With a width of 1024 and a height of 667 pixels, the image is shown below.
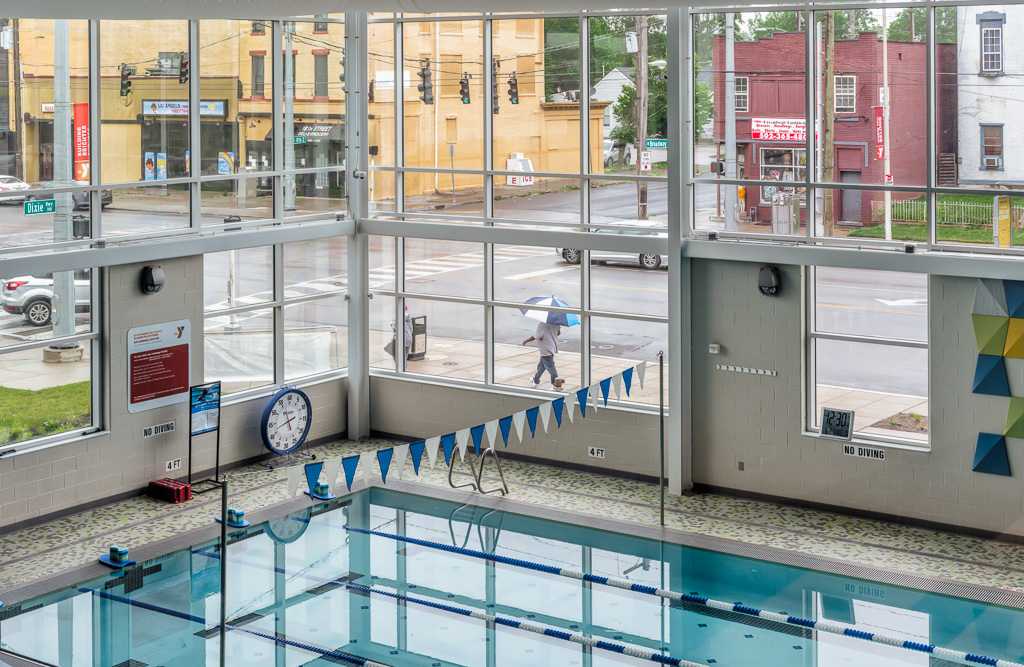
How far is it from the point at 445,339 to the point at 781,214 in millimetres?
4759

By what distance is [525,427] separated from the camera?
15164mm

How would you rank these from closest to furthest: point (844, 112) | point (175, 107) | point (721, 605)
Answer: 1. point (721, 605)
2. point (844, 112)
3. point (175, 107)

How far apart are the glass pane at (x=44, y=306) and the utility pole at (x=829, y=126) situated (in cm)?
795

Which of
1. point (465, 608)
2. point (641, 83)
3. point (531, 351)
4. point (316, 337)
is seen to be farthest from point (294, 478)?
point (641, 83)

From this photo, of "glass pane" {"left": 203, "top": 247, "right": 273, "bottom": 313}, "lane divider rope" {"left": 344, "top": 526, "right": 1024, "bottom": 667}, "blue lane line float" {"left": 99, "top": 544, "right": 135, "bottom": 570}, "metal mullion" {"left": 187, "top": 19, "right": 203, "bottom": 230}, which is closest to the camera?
"lane divider rope" {"left": 344, "top": 526, "right": 1024, "bottom": 667}

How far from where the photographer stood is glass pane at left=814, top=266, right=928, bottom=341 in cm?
1242

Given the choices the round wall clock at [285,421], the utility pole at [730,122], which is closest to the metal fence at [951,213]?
the utility pole at [730,122]

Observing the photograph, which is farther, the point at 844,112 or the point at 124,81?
the point at 124,81

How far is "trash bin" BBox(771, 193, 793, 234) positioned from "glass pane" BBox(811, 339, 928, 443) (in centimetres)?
129

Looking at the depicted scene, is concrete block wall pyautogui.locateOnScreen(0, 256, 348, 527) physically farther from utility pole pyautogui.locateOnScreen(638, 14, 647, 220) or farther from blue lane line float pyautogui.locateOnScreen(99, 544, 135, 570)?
utility pole pyautogui.locateOnScreen(638, 14, 647, 220)

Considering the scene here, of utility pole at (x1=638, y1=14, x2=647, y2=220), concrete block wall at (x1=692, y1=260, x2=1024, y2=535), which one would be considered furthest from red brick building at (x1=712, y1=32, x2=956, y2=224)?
concrete block wall at (x1=692, y1=260, x2=1024, y2=535)

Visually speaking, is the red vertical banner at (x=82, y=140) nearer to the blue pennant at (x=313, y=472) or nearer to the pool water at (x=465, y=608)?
the pool water at (x=465, y=608)

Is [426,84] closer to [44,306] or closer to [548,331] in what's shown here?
[548,331]

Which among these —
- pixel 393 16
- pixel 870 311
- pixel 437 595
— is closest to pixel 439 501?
pixel 437 595
